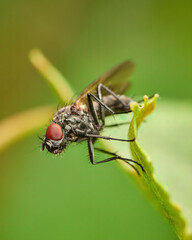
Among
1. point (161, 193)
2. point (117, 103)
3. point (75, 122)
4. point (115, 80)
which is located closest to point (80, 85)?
point (115, 80)

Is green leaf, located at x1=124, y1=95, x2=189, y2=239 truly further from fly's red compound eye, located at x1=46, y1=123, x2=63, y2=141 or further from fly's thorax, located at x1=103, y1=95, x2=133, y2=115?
fly's thorax, located at x1=103, y1=95, x2=133, y2=115

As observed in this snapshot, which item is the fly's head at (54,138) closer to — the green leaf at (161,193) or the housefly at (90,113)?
the housefly at (90,113)

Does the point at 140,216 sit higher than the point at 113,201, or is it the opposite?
the point at 113,201

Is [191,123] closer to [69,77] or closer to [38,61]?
[38,61]

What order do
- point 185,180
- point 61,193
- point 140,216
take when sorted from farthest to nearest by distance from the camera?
1. point 61,193
2. point 140,216
3. point 185,180

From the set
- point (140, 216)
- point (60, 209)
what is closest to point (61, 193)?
point (60, 209)

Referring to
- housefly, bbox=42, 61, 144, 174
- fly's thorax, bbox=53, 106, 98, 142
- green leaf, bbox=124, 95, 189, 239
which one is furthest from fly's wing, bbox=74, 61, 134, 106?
green leaf, bbox=124, 95, 189, 239

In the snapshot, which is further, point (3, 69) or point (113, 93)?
point (3, 69)

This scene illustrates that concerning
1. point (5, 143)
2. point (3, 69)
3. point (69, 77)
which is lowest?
point (5, 143)
